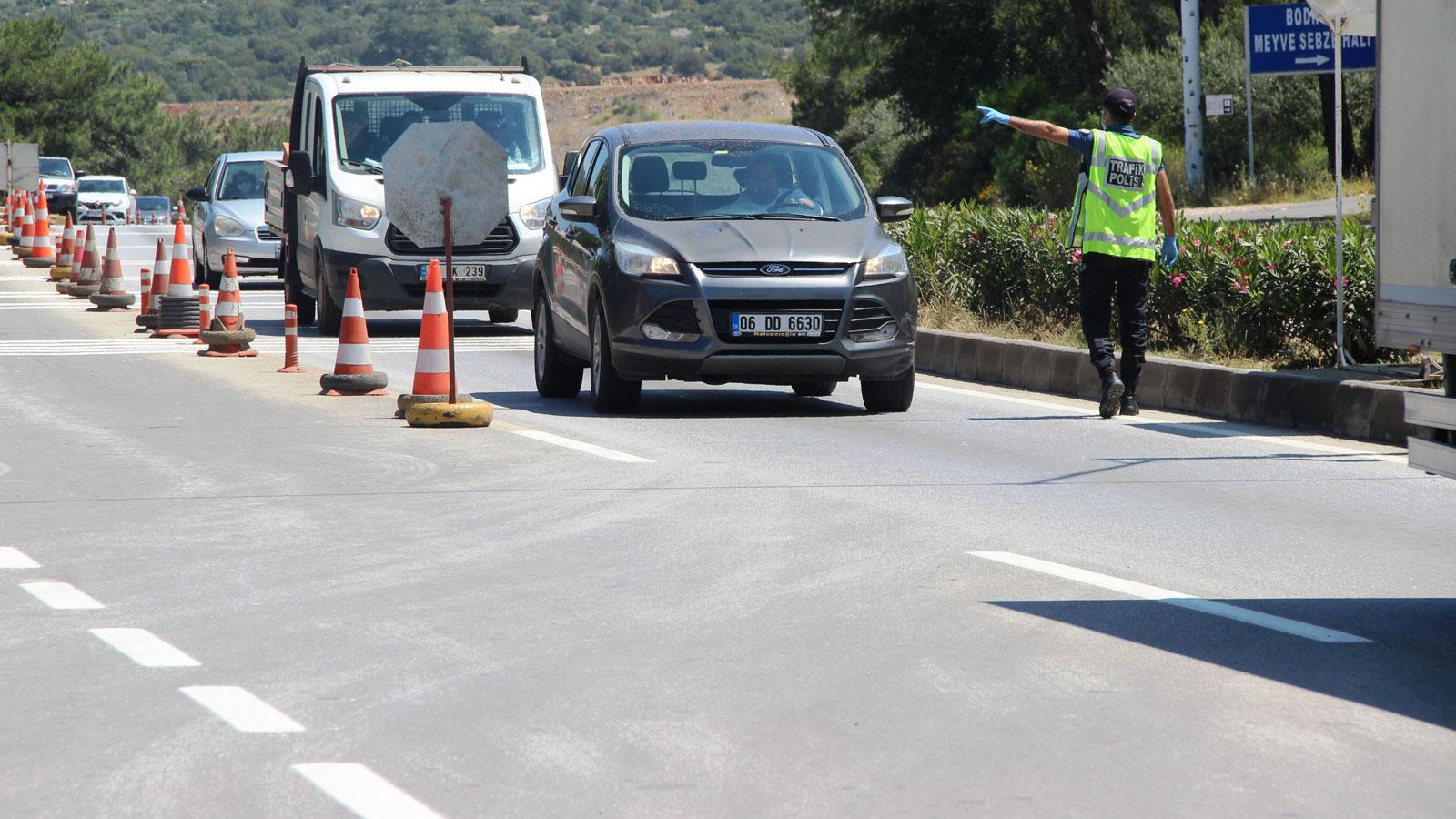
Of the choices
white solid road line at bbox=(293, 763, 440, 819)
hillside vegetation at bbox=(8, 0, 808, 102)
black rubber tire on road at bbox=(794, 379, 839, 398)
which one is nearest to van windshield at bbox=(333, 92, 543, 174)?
black rubber tire on road at bbox=(794, 379, 839, 398)

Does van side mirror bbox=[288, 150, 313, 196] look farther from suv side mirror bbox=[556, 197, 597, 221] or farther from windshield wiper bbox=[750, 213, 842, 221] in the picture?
windshield wiper bbox=[750, 213, 842, 221]

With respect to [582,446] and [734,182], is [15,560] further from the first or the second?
[734,182]

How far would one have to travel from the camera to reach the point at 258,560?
8023 mm

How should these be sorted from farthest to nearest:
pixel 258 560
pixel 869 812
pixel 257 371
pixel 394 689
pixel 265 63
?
pixel 265 63
pixel 257 371
pixel 258 560
pixel 394 689
pixel 869 812

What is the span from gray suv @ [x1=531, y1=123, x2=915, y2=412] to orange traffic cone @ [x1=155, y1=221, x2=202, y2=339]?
21.0 feet

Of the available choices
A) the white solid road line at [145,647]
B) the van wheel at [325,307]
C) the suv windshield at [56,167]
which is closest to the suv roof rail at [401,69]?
the van wheel at [325,307]

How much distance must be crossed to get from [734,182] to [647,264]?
44.7 inches

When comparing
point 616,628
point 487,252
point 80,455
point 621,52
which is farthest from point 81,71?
point 621,52

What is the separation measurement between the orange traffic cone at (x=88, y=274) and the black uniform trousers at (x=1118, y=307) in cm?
1526

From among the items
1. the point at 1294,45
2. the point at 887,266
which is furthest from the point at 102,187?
the point at 887,266

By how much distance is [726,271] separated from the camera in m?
12.8

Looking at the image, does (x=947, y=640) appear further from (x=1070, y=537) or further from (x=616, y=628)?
(x=1070, y=537)

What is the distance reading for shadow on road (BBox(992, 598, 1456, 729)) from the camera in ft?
19.2

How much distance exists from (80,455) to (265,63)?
532 feet
